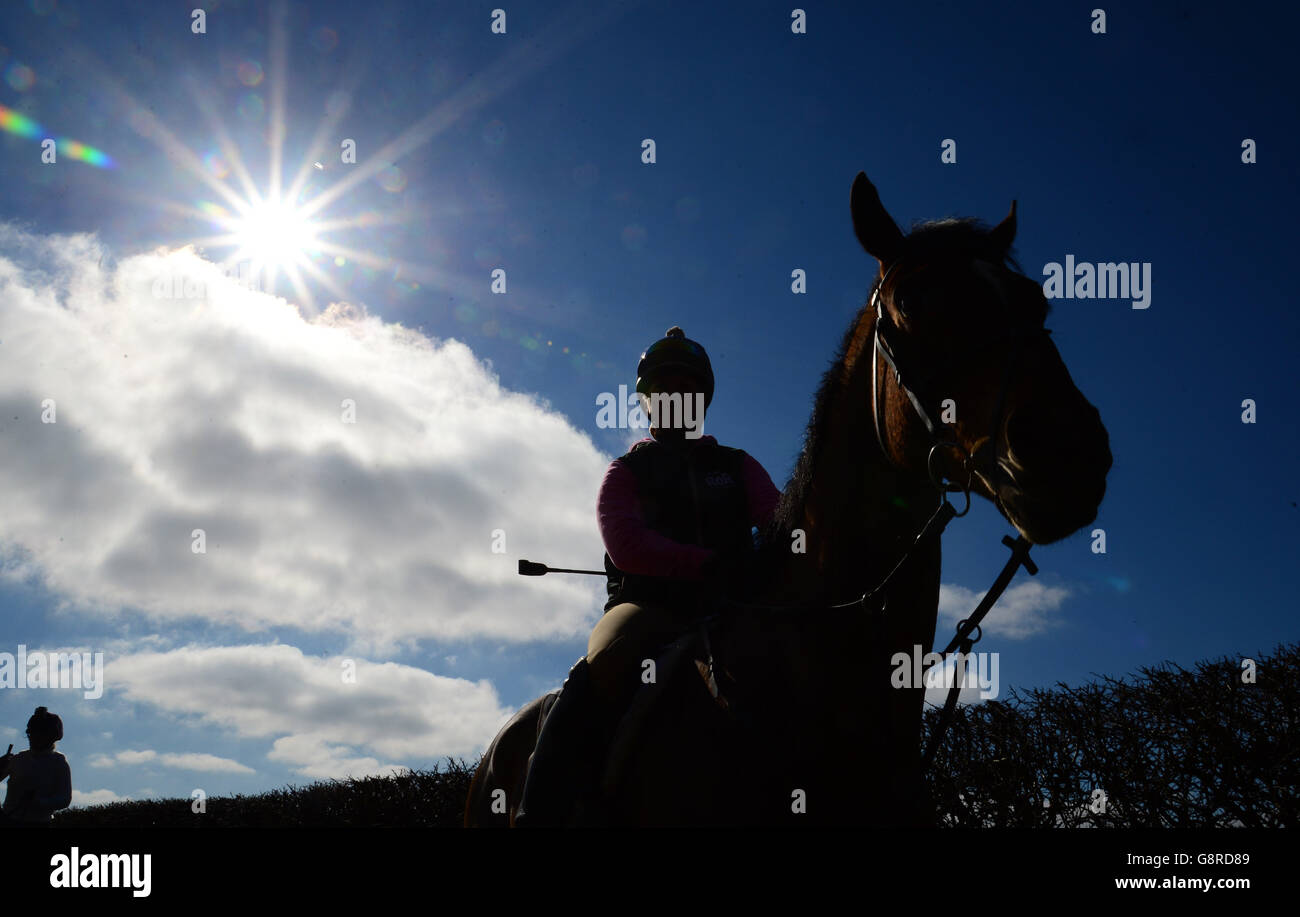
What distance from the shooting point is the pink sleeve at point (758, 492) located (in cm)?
420

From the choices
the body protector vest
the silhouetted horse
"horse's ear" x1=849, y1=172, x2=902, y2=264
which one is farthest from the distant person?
"horse's ear" x1=849, y1=172, x2=902, y2=264

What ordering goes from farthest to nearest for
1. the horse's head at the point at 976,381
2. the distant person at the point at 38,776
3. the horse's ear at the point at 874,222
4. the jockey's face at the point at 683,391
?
1. the distant person at the point at 38,776
2. the jockey's face at the point at 683,391
3. the horse's ear at the point at 874,222
4. the horse's head at the point at 976,381

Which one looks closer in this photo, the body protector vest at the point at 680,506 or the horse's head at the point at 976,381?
the horse's head at the point at 976,381

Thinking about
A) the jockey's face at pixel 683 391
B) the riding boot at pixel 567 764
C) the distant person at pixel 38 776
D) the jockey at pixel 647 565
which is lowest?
the distant person at pixel 38 776

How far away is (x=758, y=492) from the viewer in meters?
4.26

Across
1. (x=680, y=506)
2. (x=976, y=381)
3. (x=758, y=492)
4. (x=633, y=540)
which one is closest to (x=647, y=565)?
(x=633, y=540)

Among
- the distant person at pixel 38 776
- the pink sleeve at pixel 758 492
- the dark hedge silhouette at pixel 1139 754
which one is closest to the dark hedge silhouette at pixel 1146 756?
the dark hedge silhouette at pixel 1139 754

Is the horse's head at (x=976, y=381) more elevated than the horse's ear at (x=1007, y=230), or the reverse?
the horse's ear at (x=1007, y=230)

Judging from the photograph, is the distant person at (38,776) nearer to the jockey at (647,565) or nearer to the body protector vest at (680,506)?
the jockey at (647,565)

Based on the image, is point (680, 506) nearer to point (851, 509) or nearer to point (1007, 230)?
point (851, 509)

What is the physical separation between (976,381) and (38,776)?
35.4 ft
